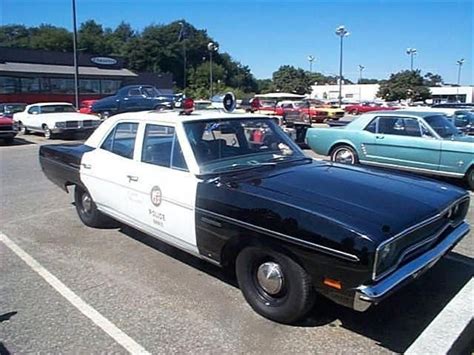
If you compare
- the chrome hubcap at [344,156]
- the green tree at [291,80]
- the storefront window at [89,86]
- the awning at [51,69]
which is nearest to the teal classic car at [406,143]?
the chrome hubcap at [344,156]

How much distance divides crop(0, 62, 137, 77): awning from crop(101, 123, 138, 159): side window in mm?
36246

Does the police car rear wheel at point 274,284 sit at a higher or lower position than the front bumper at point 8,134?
lower

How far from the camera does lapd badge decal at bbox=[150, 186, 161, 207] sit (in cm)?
420

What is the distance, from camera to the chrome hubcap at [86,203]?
564 cm

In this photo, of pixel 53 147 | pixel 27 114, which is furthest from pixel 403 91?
pixel 53 147

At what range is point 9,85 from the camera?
36.8 m

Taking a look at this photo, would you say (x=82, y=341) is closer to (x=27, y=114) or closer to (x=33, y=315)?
(x=33, y=315)

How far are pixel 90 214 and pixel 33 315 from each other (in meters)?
2.29

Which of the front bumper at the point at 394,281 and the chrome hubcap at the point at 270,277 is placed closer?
the front bumper at the point at 394,281

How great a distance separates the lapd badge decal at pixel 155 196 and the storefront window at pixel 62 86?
39463 mm

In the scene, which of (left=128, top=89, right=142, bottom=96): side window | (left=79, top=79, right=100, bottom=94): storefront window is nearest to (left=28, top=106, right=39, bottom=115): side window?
(left=128, top=89, right=142, bottom=96): side window

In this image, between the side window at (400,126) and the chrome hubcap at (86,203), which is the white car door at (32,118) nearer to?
the chrome hubcap at (86,203)

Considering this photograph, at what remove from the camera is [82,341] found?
10.2 ft

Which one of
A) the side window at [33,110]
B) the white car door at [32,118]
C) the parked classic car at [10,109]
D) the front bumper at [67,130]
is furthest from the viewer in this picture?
the parked classic car at [10,109]
